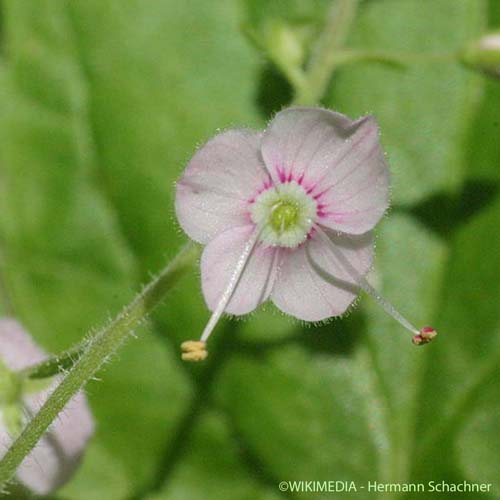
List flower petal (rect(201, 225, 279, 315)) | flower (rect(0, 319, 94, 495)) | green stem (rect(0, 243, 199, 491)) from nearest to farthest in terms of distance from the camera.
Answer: green stem (rect(0, 243, 199, 491)) → flower petal (rect(201, 225, 279, 315)) → flower (rect(0, 319, 94, 495))

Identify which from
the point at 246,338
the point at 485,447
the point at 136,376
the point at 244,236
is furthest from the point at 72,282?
the point at 485,447

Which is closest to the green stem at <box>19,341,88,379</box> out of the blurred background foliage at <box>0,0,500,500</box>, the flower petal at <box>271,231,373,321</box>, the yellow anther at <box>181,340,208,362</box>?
the yellow anther at <box>181,340,208,362</box>

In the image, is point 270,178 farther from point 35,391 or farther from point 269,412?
point 269,412

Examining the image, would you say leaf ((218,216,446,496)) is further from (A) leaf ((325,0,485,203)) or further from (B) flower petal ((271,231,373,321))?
(B) flower petal ((271,231,373,321))

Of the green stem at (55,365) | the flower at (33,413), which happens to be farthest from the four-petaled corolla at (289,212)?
the flower at (33,413)

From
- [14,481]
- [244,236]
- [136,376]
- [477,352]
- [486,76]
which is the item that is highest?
[486,76]
